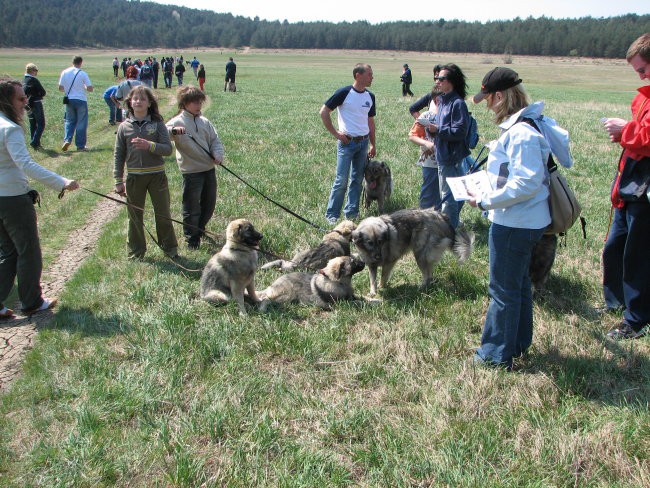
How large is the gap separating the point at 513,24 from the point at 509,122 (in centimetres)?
16214

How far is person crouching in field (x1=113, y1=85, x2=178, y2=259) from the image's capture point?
20.0 ft

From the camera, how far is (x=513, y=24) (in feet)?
460

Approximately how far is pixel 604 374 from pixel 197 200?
5.51 metres

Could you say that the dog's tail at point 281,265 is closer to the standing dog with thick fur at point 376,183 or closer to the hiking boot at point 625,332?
the standing dog with thick fur at point 376,183

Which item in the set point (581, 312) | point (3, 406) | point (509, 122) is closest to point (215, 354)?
point (3, 406)

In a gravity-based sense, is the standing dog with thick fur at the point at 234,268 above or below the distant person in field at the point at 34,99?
below

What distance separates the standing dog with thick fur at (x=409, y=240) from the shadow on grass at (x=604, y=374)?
1780 millimetres

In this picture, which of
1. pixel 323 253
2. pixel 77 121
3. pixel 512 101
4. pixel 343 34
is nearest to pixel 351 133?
pixel 323 253

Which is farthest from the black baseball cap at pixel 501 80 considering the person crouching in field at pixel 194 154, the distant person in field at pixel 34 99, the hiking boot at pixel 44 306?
the distant person in field at pixel 34 99

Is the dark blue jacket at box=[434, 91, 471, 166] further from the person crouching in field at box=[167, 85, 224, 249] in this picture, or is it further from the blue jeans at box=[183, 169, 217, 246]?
the blue jeans at box=[183, 169, 217, 246]

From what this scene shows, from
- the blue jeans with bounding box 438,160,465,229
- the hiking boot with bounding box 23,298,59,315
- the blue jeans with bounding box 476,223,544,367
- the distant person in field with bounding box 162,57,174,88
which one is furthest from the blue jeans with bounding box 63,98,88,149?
the distant person in field with bounding box 162,57,174,88

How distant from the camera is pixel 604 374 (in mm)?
3852

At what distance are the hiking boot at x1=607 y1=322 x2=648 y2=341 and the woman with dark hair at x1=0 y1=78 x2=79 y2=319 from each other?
5.67 meters

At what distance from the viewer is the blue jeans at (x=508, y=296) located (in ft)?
11.7
